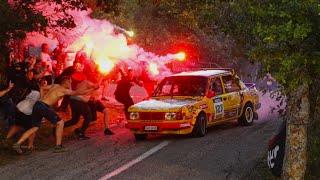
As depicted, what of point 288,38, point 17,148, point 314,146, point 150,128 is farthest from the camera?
point 150,128

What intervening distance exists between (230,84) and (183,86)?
1.63 m

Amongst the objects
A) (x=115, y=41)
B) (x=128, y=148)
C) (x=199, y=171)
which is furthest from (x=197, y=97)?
(x=115, y=41)

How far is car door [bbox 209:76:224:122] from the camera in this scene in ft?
48.8

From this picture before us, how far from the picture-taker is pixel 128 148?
12.8 m

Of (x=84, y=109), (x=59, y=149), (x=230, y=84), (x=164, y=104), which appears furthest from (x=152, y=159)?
(x=230, y=84)

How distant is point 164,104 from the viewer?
555 inches

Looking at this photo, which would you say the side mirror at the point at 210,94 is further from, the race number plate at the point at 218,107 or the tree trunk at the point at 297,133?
the tree trunk at the point at 297,133

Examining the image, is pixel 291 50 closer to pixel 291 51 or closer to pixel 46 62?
pixel 291 51

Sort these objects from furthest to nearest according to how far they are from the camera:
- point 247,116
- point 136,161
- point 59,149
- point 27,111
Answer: point 247,116 < point 27,111 < point 59,149 < point 136,161

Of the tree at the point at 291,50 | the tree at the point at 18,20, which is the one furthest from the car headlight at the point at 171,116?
the tree at the point at 291,50

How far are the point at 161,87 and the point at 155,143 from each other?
7.76ft

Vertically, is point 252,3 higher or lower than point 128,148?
higher

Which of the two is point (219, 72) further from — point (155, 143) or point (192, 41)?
point (192, 41)

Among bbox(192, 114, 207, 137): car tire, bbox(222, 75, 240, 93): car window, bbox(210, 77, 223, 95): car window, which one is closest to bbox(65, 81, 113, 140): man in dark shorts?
bbox(192, 114, 207, 137): car tire
